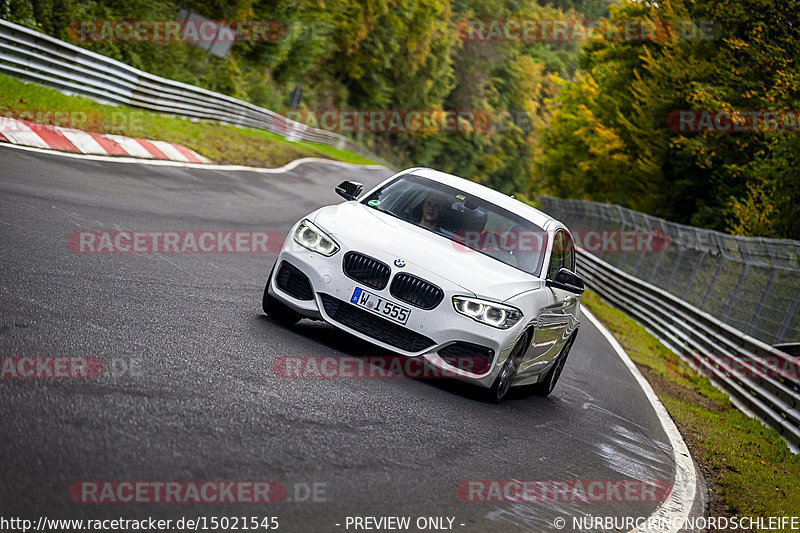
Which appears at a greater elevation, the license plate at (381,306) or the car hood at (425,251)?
the car hood at (425,251)

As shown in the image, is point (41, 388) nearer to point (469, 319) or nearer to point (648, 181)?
point (469, 319)

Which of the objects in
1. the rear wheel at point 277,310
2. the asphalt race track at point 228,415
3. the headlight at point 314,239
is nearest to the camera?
the asphalt race track at point 228,415

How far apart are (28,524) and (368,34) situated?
222 ft

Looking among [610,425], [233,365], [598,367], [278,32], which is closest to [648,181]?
[278,32]

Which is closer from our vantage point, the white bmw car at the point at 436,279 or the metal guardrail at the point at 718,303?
the white bmw car at the point at 436,279

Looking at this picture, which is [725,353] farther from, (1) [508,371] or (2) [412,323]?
(2) [412,323]

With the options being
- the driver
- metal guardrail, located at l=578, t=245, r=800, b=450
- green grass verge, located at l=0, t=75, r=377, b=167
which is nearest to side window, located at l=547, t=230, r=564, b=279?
the driver

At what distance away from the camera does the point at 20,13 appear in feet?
75.9

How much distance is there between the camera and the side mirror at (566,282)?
8.59 metres

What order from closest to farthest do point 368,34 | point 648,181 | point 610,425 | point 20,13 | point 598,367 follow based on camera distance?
1. point 610,425
2. point 598,367
3. point 20,13
4. point 648,181
5. point 368,34

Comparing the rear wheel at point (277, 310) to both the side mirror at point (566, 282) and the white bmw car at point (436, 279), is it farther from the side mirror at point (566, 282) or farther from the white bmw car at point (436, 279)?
the side mirror at point (566, 282)

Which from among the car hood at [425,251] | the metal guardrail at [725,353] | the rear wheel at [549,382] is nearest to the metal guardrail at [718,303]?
the metal guardrail at [725,353]

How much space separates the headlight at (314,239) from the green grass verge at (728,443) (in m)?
3.64

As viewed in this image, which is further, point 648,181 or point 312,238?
point 648,181
